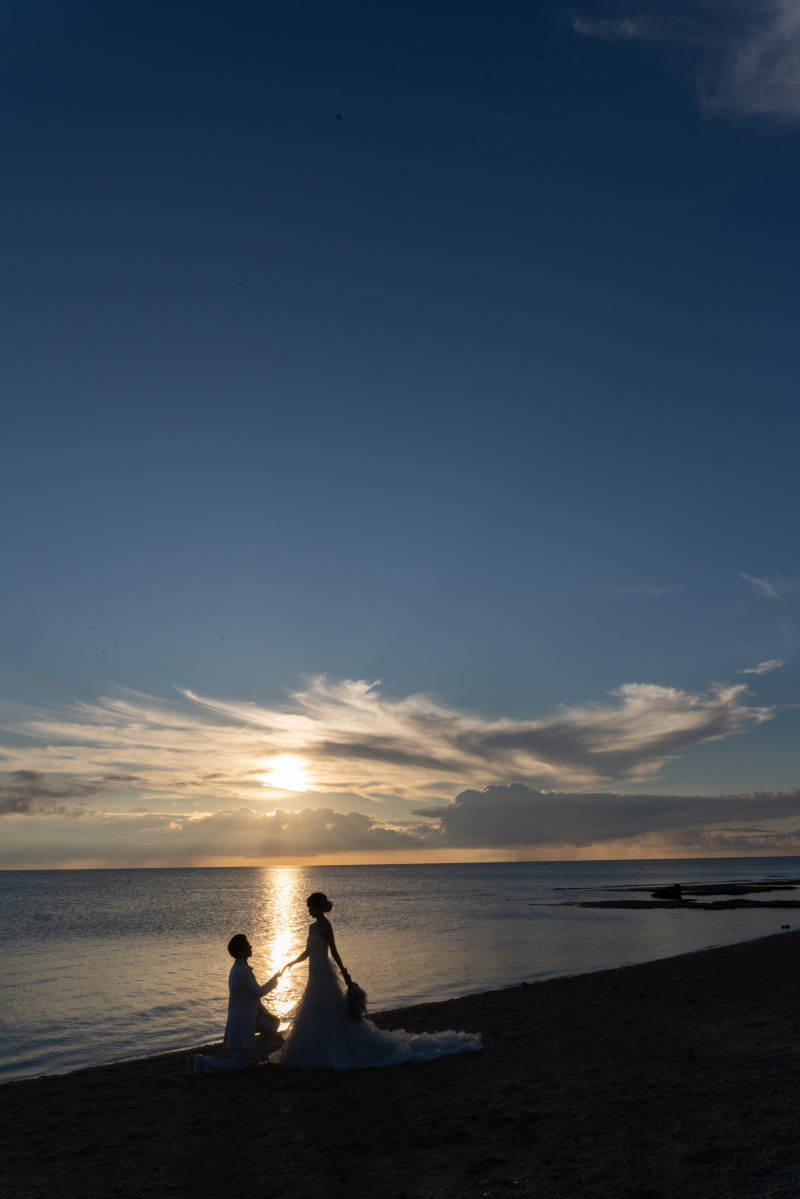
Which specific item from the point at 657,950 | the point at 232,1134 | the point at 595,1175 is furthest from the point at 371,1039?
the point at 657,950

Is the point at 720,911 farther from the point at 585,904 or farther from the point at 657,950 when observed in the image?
the point at 657,950

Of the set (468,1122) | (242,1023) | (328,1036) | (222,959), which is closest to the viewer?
(468,1122)

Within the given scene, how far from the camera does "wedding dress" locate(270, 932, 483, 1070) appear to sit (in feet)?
40.1

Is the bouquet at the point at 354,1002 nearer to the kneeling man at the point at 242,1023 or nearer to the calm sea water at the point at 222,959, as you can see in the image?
the kneeling man at the point at 242,1023

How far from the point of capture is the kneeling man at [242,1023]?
12516 mm

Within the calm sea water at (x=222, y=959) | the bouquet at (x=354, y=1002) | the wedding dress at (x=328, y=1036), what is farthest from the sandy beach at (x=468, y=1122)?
the calm sea water at (x=222, y=959)

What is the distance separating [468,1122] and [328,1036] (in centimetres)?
370

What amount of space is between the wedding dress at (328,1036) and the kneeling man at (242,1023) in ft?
1.40

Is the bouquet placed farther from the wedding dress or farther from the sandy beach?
the sandy beach

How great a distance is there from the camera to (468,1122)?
30.6 feet

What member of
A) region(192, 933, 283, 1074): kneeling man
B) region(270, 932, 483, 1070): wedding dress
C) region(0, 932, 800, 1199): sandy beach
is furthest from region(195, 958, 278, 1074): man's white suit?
region(270, 932, 483, 1070): wedding dress

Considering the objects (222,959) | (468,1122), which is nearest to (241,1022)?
(468,1122)

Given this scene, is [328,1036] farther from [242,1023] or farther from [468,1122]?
[468,1122]

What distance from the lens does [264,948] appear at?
44.5 m
